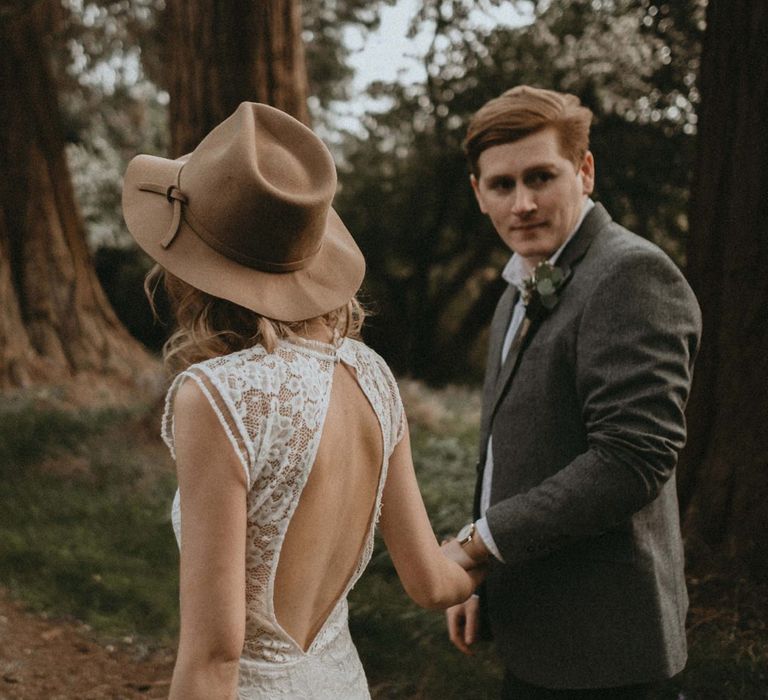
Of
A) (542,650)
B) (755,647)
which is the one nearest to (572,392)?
(542,650)

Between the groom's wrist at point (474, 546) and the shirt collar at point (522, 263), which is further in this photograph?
the shirt collar at point (522, 263)

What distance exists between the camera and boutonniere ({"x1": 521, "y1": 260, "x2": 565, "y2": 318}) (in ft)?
8.39

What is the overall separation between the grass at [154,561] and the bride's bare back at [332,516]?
228cm

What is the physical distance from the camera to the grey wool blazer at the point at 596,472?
2283mm

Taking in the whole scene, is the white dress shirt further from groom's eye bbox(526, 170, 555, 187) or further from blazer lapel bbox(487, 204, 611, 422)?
groom's eye bbox(526, 170, 555, 187)

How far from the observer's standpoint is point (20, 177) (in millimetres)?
10836

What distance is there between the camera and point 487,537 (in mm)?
2459

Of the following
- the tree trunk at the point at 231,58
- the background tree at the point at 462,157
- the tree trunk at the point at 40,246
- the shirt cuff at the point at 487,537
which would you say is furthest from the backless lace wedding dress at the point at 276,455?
the tree trunk at the point at 40,246

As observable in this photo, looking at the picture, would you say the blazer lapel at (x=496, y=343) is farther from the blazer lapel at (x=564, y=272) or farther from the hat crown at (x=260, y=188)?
the hat crown at (x=260, y=188)

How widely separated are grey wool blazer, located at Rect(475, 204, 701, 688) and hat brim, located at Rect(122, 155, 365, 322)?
→ 0.68 m

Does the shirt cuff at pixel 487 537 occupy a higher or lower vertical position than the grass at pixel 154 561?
higher

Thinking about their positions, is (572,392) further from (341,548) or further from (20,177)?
(20,177)

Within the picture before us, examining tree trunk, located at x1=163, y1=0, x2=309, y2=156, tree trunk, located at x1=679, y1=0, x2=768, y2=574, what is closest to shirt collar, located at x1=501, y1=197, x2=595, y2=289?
tree trunk, located at x1=679, y1=0, x2=768, y2=574

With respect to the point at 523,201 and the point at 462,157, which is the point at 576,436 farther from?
the point at 462,157
